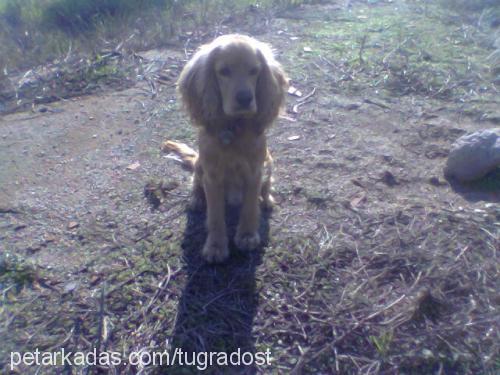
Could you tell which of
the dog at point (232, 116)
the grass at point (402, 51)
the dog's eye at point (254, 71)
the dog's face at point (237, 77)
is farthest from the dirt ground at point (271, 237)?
the dog's eye at point (254, 71)

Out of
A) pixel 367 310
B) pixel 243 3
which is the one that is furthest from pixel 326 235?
pixel 243 3

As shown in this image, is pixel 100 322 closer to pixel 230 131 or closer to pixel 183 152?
pixel 230 131

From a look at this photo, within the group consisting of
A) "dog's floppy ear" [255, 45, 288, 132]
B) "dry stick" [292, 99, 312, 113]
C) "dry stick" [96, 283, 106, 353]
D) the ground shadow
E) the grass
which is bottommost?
"dry stick" [96, 283, 106, 353]

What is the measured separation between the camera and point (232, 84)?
3.20 meters

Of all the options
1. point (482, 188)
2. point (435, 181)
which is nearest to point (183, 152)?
point (435, 181)

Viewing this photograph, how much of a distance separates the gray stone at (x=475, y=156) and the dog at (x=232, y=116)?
168cm

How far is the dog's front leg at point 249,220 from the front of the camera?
360 centimetres

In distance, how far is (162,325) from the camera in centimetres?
310

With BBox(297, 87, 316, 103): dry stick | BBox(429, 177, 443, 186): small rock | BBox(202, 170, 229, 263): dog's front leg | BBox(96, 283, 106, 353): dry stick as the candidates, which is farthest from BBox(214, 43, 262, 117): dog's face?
BBox(297, 87, 316, 103): dry stick

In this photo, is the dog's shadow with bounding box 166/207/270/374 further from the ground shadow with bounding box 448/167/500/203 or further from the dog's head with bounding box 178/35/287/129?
the ground shadow with bounding box 448/167/500/203

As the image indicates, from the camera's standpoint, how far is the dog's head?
10.4ft

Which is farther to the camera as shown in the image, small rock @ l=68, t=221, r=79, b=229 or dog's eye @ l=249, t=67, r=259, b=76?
small rock @ l=68, t=221, r=79, b=229

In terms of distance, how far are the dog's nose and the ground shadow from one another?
2.10m

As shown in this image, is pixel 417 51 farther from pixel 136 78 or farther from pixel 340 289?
pixel 340 289
